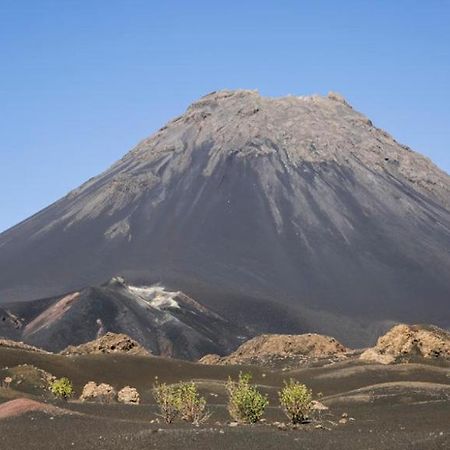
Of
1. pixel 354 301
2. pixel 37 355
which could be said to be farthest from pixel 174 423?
pixel 354 301

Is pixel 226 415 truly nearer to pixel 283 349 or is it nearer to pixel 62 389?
pixel 62 389

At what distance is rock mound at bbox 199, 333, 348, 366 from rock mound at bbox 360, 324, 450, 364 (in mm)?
7070

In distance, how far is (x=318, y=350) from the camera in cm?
6259

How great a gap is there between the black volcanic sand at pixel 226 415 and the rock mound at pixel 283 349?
11028mm

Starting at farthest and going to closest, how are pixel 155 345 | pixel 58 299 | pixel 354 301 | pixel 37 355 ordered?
pixel 354 301 → pixel 58 299 → pixel 155 345 → pixel 37 355

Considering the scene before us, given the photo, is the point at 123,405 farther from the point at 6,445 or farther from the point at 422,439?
the point at 422,439

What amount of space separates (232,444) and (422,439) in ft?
11.9

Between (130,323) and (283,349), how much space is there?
5302 cm

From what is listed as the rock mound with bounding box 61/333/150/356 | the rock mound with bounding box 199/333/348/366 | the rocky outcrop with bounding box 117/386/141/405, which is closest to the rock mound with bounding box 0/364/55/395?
the rocky outcrop with bounding box 117/386/141/405

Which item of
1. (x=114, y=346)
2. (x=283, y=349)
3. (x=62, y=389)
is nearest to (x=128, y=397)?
(x=62, y=389)

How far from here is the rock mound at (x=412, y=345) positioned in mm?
49312

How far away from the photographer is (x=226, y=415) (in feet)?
91.0

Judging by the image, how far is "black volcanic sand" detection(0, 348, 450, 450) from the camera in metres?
18.5

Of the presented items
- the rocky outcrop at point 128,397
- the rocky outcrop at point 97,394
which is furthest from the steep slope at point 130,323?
the rocky outcrop at point 128,397
